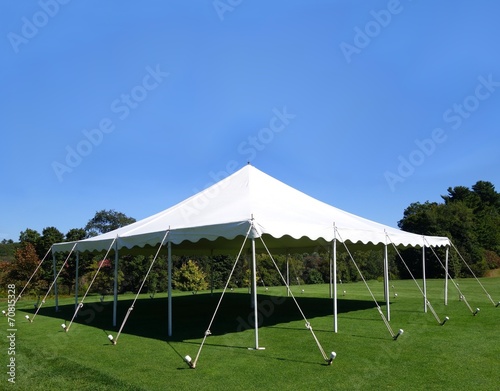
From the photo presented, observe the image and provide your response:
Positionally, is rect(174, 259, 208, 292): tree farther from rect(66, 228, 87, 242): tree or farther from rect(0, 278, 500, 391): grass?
rect(0, 278, 500, 391): grass

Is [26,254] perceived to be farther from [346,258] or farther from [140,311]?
[346,258]

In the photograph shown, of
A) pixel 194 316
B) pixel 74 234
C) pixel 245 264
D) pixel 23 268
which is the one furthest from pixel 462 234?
pixel 23 268

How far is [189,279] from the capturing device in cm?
2308

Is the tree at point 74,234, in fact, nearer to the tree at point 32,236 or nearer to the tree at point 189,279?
the tree at point 32,236

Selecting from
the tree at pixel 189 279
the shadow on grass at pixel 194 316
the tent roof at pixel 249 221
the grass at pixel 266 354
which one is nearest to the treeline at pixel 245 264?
the tree at pixel 189 279

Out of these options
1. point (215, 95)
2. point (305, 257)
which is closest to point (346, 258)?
point (305, 257)

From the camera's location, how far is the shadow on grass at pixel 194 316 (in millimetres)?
8477

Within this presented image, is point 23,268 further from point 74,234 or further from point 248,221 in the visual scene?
point 248,221

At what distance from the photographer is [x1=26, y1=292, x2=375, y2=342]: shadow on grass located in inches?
334

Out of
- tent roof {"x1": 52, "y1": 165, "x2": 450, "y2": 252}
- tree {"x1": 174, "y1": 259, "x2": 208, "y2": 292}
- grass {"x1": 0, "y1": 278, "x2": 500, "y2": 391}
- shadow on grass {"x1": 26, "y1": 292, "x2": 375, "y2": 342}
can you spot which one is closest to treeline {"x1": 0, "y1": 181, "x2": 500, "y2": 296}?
tree {"x1": 174, "y1": 259, "x2": 208, "y2": 292}

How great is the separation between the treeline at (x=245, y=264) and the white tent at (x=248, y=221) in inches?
186

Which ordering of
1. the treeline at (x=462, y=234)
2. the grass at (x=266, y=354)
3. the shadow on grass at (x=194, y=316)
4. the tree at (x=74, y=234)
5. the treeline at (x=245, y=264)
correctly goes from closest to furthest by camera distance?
the grass at (x=266, y=354) → the shadow on grass at (x=194, y=316) → the treeline at (x=245, y=264) → the tree at (x=74, y=234) → the treeline at (x=462, y=234)

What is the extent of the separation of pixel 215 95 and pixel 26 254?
13842mm

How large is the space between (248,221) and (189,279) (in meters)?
17.1
